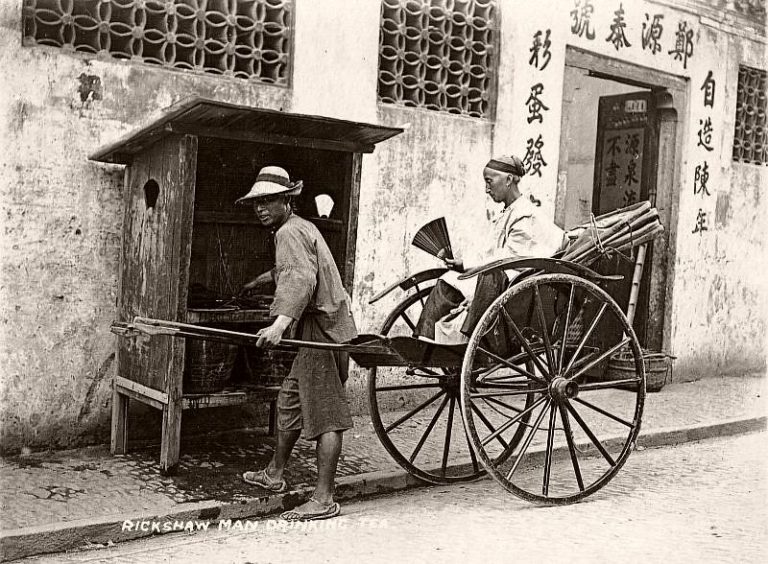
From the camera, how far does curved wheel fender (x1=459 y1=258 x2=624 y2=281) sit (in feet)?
16.0

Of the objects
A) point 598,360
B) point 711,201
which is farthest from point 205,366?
point 711,201

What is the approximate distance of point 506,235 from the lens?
5516 millimetres

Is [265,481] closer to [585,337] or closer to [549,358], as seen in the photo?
[549,358]

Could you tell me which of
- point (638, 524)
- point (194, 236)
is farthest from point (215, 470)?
point (638, 524)

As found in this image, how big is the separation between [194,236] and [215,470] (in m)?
1.57

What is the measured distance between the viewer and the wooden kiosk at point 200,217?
5164 millimetres

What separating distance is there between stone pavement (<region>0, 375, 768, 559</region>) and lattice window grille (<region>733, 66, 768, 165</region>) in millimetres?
5864

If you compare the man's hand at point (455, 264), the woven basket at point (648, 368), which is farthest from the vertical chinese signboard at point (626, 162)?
the man's hand at point (455, 264)

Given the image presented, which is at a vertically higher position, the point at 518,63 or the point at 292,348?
the point at 518,63

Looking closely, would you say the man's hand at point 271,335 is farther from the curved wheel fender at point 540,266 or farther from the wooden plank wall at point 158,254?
the curved wheel fender at point 540,266

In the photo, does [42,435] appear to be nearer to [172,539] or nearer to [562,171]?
[172,539]

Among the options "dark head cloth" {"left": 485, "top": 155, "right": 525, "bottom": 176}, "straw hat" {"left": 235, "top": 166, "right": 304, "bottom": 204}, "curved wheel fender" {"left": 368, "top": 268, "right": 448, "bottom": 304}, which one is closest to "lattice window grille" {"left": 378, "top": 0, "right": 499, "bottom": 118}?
"dark head cloth" {"left": 485, "top": 155, "right": 525, "bottom": 176}

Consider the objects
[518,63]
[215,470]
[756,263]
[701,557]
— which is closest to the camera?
[701,557]

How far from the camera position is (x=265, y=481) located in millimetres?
5105
